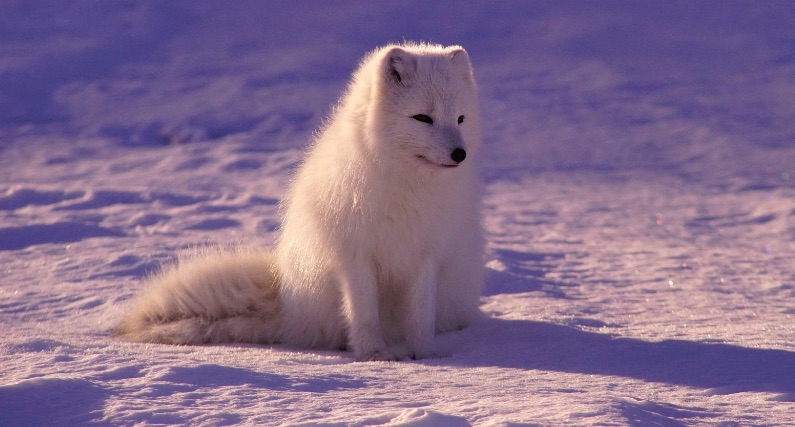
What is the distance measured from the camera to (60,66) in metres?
12.2

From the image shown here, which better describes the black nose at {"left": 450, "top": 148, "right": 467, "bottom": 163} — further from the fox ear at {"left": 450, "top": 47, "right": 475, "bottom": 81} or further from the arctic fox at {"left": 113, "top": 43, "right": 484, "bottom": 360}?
the fox ear at {"left": 450, "top": 47, "right": 475, "bottom": 81}

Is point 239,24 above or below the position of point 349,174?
above

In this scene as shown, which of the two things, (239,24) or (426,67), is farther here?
(239,24)

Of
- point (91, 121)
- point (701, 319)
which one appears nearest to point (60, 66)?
point (91, 121)

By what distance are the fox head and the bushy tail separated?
98 centimetres

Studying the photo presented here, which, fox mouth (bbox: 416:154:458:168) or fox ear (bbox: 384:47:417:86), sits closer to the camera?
fox mouth (bbox: 416:154:458:168)

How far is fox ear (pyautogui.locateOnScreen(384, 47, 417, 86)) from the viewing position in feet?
12.3

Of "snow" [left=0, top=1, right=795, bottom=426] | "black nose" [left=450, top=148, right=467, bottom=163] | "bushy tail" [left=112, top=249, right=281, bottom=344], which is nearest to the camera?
"snow" [left=0, top=1, right=795, bottom=426]

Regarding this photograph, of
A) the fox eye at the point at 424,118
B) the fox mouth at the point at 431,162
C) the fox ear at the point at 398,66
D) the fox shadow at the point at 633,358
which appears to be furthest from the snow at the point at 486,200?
the fox ear at the point at 398,66

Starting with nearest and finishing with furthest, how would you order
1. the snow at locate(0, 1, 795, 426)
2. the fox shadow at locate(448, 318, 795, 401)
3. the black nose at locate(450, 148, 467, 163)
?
the snow at locate(0, 1, 795, 426) < the fox shadow at locate(448, 318, 795, 401) < the black nose at locate(450, 148, 467, 163)

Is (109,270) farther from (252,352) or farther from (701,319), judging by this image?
(701,319)

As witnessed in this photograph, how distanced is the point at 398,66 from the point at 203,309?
1.33 m

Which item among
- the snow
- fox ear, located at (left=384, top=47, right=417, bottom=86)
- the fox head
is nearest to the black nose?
the fox head

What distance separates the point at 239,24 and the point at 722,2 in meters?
6.80
